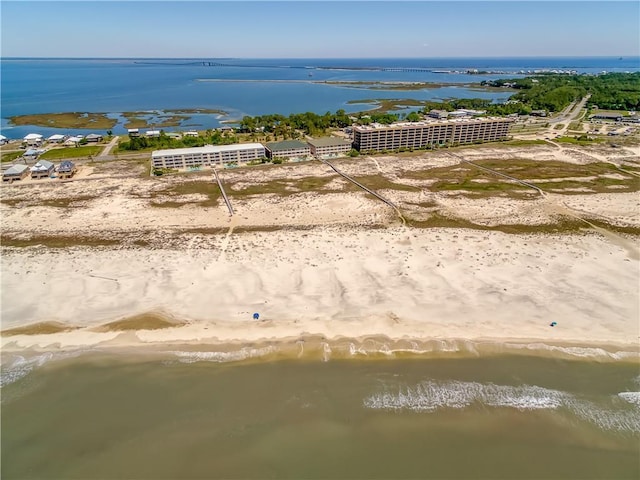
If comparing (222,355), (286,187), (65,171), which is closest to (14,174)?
(65,171)

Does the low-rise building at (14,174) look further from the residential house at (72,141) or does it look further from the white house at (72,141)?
the white house at (72,141)

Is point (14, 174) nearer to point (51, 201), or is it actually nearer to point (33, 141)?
point (51, 201)

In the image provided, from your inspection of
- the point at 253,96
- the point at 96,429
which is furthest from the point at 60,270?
the point at 253,96

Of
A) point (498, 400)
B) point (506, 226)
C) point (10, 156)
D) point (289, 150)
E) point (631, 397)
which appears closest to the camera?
point (498, 400)

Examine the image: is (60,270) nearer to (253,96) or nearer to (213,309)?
(213,309)

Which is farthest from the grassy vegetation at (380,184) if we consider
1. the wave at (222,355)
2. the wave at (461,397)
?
the wave at (461,397)

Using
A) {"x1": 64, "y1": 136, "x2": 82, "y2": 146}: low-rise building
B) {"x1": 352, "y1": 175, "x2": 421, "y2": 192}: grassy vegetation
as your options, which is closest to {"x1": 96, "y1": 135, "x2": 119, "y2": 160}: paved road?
{"x1": 64, "y1": 136, "x2": 82, "y2": 146}: low-rise building

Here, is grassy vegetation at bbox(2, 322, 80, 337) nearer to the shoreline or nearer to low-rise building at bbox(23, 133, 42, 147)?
the shoreline
